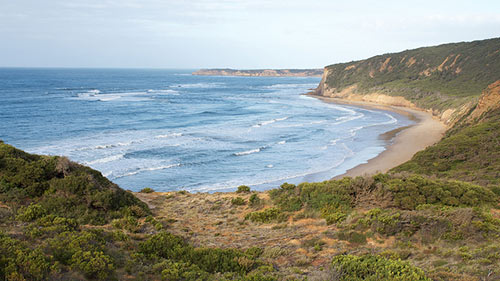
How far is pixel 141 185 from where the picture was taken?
76.6ft

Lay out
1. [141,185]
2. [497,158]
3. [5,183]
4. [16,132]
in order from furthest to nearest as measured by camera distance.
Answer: [16,132] → [141,185] → [497,158] → [5,183]

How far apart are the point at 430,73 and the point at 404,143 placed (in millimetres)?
60128

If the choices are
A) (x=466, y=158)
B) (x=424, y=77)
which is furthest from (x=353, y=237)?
(x=424, y=77)

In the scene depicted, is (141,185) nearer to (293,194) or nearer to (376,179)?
(293,194)

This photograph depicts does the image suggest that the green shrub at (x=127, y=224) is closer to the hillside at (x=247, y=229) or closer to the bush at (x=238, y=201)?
the hillside at (x=247, y=229)

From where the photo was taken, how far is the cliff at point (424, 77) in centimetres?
6644

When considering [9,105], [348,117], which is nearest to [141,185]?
[348,117]

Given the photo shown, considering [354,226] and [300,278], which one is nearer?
[300,278]

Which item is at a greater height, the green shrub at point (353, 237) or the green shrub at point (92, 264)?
the green shrub at point (92, 264)

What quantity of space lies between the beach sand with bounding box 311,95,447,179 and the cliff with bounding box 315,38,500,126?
194 inches

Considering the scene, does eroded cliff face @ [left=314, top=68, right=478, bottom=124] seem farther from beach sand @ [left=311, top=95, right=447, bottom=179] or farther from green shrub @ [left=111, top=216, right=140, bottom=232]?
green shrub @ [left=111, top=216, right=140, bottom=232]

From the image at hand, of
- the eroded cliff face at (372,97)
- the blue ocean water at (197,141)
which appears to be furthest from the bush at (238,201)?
the eroded cliff face at (372,97)

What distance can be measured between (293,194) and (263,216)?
6.83 feet

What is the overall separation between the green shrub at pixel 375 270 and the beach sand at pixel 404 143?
12772 mm
